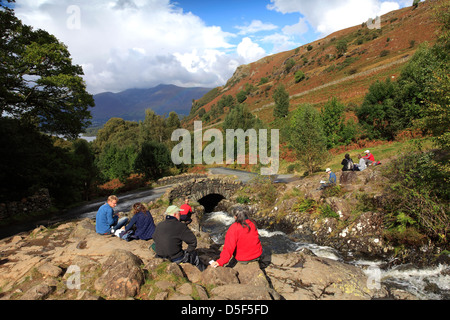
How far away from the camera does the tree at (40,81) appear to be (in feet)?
44.7

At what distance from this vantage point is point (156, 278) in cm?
527

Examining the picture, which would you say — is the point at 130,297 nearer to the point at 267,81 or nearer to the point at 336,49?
Answer: the point at 336,49

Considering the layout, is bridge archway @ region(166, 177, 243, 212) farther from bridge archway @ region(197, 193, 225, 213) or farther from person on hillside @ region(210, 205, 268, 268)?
person on hillside @ region(210, 205, 268, 268)

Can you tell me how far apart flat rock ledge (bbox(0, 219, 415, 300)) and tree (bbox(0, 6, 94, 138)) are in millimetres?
10470

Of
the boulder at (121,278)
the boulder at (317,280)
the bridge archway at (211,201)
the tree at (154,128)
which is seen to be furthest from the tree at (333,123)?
the tree at (154,128)

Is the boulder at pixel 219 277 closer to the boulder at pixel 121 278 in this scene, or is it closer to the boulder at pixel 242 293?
the boulder at pixel 242 293

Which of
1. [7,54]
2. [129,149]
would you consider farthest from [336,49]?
[7,54]

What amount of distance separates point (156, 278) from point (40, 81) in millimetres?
15376

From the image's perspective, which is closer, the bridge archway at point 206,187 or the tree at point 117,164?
the bridge archway at point 206,187

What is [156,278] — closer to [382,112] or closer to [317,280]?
[317,280]

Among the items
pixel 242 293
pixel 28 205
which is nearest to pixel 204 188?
pixel 28 205

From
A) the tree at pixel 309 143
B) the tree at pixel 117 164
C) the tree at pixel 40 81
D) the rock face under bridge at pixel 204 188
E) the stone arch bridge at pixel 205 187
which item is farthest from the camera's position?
the tree at pixel 117 164

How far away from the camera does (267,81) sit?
13875 centimetres

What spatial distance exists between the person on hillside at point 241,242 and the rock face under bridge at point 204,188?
1287 centimetres
